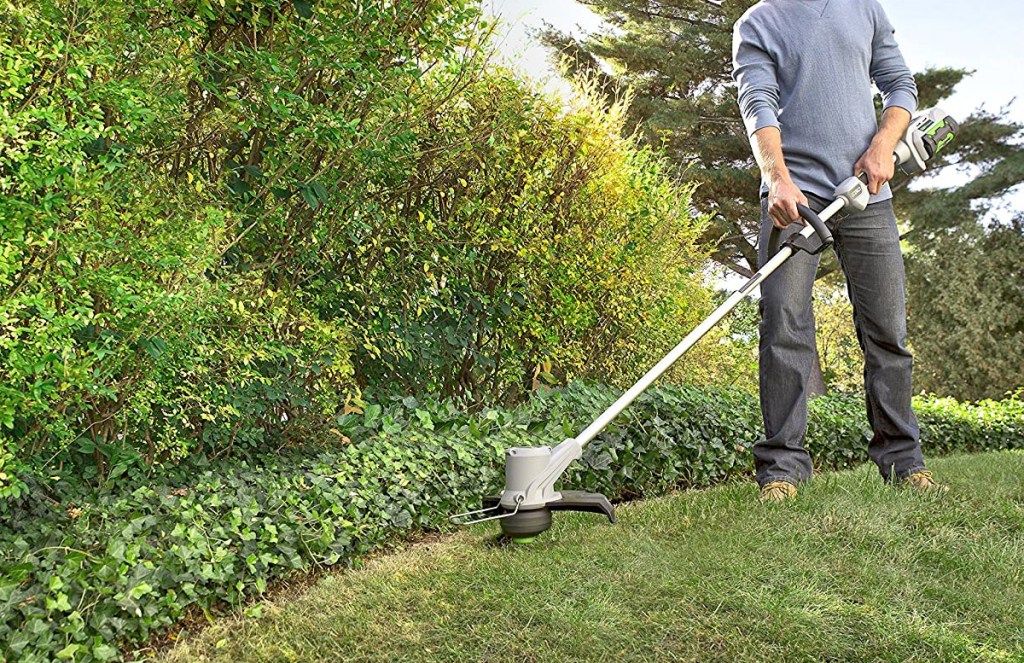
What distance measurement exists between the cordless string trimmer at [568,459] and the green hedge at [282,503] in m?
0.51

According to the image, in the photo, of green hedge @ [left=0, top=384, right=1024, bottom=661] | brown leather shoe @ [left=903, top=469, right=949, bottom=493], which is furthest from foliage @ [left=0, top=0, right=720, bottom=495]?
brown leather shoe @ [left=903, top=469, right=949, bottom=493]

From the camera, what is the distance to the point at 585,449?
398cm

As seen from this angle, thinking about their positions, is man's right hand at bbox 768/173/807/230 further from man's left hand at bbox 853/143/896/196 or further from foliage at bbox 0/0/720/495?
foliage at bbox 0/0/720/495

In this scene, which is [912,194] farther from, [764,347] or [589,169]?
[764,347]

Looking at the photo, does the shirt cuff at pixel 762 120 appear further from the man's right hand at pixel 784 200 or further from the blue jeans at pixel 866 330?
the blue jeans at pixel 866 330

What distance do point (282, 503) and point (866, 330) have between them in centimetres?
219

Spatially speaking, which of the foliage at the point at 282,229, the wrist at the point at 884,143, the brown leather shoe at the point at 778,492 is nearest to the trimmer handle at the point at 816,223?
the wrist at the point at 884,143

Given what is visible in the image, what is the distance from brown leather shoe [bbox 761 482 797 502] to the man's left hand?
1073 mm

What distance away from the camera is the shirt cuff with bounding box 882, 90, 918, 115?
329 cm

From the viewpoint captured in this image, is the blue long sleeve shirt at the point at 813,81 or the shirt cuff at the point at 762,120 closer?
the shirt cuff at the point at 762,120

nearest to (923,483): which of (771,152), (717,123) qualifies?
(771,152)

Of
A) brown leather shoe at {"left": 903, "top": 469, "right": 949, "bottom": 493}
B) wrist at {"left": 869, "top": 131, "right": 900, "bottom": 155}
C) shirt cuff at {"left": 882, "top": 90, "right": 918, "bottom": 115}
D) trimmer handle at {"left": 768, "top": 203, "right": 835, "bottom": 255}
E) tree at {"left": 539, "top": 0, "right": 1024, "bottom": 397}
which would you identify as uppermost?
tree at {"left": 539, "top": 0, "right": 1024, "bottom": 397}

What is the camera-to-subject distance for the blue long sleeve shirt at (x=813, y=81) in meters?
3.22

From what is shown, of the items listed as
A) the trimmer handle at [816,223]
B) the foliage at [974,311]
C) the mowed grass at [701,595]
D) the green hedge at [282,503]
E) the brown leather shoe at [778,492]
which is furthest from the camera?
the foliage at [974,311]
